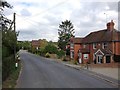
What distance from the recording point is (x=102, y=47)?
5981cm

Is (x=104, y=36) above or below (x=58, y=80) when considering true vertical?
above

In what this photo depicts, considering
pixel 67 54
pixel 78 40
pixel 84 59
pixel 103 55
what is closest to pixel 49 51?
pixel 67 54

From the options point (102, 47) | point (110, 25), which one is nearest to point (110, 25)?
point (110, 25)

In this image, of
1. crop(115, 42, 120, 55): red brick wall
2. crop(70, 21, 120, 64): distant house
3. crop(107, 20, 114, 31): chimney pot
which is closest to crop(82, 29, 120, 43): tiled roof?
crop(70, 21, 120, 64): distant house

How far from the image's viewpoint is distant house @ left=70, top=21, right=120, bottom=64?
5665 centimetres

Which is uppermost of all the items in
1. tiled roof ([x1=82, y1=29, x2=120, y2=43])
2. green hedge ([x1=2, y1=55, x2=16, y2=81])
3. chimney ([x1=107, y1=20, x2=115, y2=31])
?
chimney ([x1=107, y1=20, x2=115, y2=31])

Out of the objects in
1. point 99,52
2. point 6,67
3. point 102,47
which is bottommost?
point 6,67

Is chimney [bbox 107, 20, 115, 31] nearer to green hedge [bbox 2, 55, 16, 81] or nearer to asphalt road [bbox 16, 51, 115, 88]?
asphalt road [bbox 16, 51, 115, 88]

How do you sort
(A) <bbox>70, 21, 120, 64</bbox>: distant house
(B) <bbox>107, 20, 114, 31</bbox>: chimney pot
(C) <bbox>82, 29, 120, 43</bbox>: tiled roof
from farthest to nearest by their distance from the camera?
1. (B) <bbox>107, 20, 114, 31</bbox>: chimney pot
2. (C) <bbox>82, 29, 120, 43</bbox>: tiled roof
3. (A) <bbox>70, 21, 120, 64</bbox>: distant house

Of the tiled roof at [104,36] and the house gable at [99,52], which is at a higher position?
the tiled roof at [104,36]

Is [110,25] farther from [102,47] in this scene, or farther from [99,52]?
[99,52]

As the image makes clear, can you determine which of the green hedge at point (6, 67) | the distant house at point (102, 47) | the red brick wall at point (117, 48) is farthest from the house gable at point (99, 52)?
the green hedge at point (6, 67)

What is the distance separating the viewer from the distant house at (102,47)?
56.7 metres

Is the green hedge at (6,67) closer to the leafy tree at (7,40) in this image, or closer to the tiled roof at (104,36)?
the leafy tree at (7,40)
